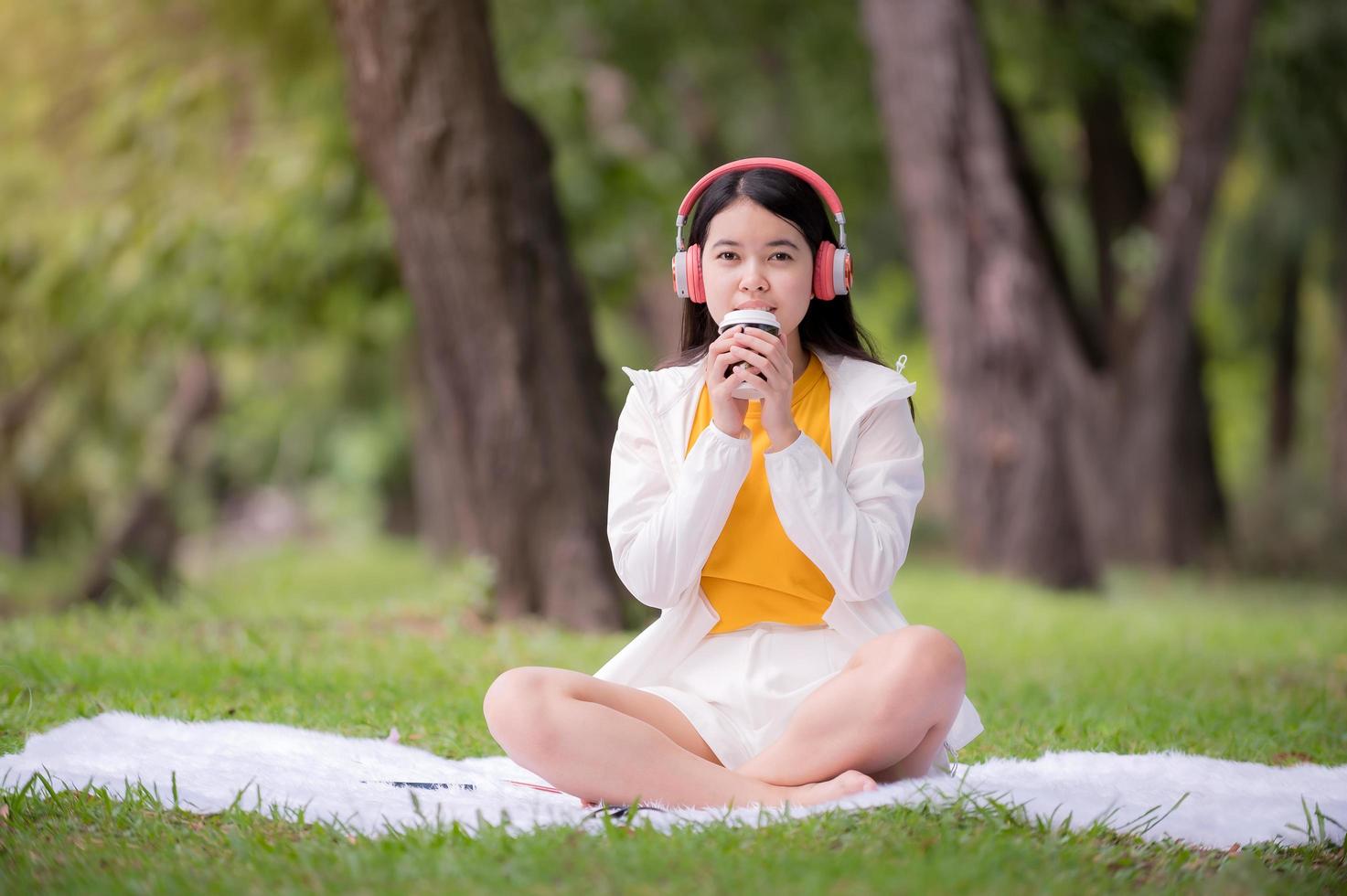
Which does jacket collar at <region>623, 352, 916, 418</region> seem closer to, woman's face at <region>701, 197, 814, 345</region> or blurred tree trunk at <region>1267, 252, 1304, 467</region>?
woman's face at <region>701, 197, 814, 345</region>

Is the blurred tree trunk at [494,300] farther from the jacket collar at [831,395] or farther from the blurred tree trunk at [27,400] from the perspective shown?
the blurred tree trunk at [27,400]

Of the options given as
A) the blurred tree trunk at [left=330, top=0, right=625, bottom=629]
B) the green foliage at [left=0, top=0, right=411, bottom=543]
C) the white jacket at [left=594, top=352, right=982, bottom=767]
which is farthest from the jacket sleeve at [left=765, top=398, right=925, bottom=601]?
the green foliage at [left=0, top=0, right=411, bottom=543]

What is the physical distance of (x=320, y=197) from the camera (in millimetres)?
8812

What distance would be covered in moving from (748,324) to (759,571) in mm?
584

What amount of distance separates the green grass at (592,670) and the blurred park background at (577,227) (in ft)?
2.95

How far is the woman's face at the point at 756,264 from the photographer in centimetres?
323

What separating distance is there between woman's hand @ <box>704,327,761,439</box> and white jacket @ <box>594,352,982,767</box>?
0.03 m

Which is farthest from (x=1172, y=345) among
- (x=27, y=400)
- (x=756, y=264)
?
(x=27, y=400)

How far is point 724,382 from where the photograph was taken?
3.07 metres

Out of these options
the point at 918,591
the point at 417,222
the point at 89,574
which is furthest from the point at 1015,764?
the point at 89,574

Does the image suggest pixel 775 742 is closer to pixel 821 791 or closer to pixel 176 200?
pixel 821 791

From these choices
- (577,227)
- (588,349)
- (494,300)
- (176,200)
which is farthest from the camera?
(176,200)

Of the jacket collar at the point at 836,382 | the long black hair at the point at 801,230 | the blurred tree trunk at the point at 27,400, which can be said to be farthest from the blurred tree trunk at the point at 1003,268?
the blurred tree trunk at the point at 27,400

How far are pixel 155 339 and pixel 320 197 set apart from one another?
A: 9.01ft
